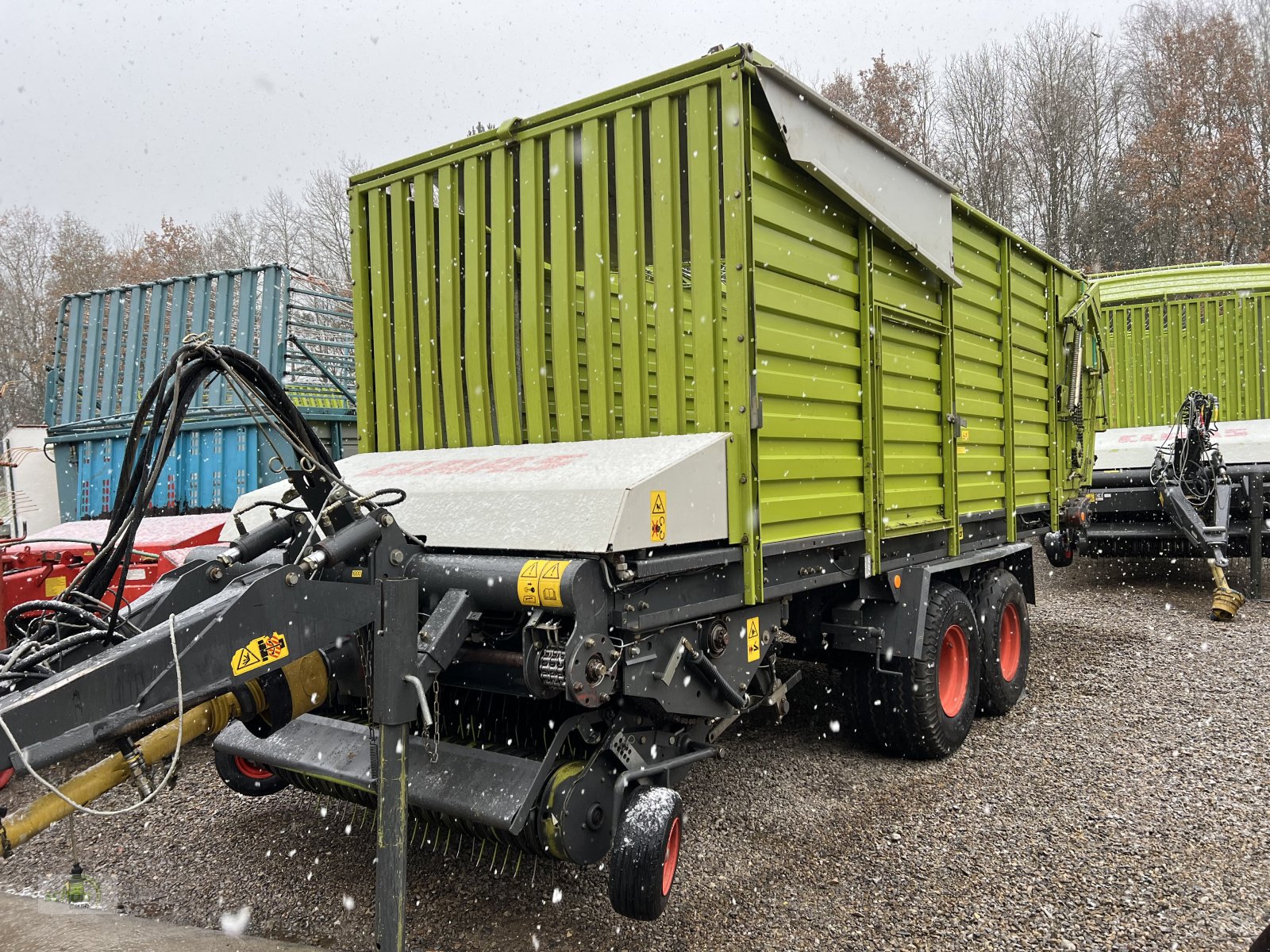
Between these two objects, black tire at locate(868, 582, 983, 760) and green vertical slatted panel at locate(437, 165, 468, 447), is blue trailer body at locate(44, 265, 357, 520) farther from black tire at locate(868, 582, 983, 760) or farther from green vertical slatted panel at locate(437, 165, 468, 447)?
black tire at locate(868, 582, 983, 760)

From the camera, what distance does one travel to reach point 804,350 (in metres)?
3.28

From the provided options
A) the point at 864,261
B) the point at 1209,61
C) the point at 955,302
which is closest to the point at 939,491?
the point at 955,302

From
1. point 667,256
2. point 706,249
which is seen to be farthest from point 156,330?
point 706,249

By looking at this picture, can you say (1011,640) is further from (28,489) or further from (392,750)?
(28,489)

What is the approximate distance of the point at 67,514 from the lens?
24.5 feet

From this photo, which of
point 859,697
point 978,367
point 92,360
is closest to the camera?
point 859,697

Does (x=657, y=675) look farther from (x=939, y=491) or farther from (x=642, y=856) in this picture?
(x=939, y=491)

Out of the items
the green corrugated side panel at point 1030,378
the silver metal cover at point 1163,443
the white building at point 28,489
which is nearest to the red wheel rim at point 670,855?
the green corrugated side panel at point 1030,378

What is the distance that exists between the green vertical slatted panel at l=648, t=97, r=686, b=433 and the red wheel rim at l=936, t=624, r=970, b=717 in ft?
7.47

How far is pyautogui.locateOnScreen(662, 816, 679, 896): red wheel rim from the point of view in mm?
2477

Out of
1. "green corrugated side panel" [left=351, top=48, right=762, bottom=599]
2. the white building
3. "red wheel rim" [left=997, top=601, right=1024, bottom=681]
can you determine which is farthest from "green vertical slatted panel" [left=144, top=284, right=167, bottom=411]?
"red wheel rim" [left=997, top=601, right=1024, bottom=681]

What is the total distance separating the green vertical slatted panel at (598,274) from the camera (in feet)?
10.2

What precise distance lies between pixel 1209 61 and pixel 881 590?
2247 cm

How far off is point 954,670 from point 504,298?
3.01m
